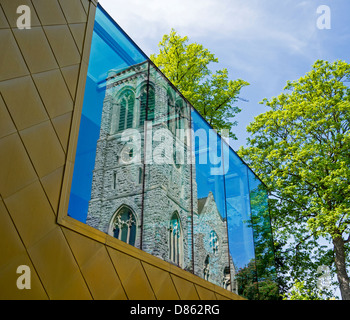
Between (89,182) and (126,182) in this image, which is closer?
(89,182)

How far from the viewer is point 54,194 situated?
4.27 meters

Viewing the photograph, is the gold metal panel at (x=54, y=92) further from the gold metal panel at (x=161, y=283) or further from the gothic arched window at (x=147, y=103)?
the gold metal panel at (x=161, y=283)

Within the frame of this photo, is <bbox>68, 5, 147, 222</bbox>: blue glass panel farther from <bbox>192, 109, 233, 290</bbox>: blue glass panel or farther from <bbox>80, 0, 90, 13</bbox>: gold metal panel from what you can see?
<bbox>192, 109, 233, 290</bbox>: blue glass panel

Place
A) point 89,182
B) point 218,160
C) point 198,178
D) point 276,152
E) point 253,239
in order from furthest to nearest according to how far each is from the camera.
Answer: point 276,152 → point 253,239 → point 218,160 → point 198,178 → point 89,182

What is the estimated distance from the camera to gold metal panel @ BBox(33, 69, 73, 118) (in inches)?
175

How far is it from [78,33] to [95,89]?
32.9 inches

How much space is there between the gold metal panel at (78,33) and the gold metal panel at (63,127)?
1.20 metres

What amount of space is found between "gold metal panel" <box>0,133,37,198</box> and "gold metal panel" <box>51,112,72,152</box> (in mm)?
656

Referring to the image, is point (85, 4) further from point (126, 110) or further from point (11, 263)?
point (11, 263)

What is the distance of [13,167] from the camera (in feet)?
12.4

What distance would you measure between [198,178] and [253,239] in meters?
3.40

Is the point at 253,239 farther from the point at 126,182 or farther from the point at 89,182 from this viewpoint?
the point at 89,182

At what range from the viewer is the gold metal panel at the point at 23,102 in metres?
3.92
